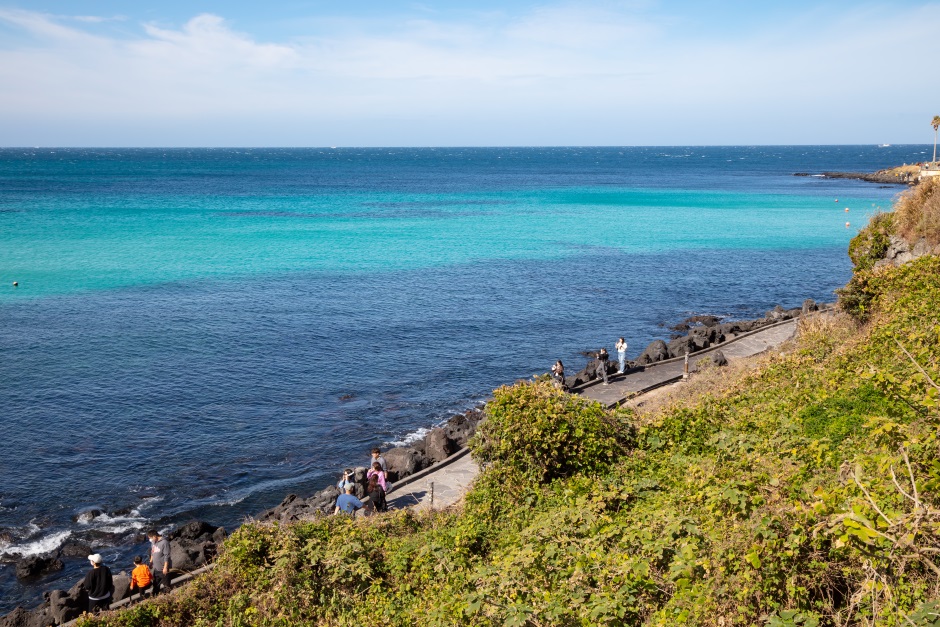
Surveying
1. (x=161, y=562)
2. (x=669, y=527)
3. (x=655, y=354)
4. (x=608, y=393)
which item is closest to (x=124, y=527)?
(x=161, y=562)

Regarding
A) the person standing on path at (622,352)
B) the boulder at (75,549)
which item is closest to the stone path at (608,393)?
the person standing on path at (622,352)

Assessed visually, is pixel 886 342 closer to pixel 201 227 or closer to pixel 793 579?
pixel 793 579

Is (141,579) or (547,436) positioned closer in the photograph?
(547,436)

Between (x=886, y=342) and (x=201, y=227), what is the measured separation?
6729cm

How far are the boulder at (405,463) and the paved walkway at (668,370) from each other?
596 cm

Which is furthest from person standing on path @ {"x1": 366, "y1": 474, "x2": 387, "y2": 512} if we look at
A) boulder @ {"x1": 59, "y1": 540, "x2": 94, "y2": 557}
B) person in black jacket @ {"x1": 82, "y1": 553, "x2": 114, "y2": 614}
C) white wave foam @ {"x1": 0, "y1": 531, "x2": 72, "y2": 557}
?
white wave foam @ {"x1": 0, "y1": 531, "x2": 72, "y2": 557}

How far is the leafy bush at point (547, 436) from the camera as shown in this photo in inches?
481

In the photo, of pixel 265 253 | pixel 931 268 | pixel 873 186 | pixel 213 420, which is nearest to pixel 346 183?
pixel 265 253

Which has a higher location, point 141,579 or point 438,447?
point 438,447

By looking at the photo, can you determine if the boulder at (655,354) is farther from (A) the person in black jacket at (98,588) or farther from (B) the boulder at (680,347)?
(A) the person in black jacket at (98,588)

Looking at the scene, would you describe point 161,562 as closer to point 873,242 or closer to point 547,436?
point 547,436

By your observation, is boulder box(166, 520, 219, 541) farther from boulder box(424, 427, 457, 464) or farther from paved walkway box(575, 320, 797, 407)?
paved walkway box(575, 320, 797, 407)

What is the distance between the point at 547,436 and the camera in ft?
40.0

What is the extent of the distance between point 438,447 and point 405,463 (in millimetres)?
1361
